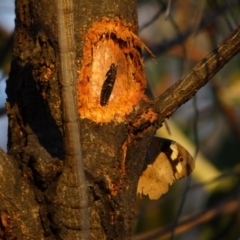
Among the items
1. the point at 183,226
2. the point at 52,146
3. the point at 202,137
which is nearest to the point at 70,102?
the point at 52,146

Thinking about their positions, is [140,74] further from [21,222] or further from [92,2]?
[21,222]

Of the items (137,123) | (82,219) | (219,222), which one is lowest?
(82,219)

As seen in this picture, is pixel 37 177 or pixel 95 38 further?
pixel 95 38

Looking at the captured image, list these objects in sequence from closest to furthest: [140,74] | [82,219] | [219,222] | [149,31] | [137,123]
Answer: [82,219] → [137,123] → [140,74] → [219,222] → [149,31]

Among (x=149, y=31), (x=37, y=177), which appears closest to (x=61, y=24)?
(x=37, y=177)

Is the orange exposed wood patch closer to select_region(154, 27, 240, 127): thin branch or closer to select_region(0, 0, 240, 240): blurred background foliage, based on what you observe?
select_region(154, 27, 240, 127): thin branch

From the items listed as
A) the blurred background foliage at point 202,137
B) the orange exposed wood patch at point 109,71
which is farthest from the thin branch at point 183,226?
the orange exposed wood patch at point 109,71

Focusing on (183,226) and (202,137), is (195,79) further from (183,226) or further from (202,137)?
(202,137)

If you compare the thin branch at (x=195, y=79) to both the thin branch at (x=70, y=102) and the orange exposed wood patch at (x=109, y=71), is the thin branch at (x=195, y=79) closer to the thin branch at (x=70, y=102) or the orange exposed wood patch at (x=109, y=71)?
the orange exposed wood patch at (x=109, y=71)
